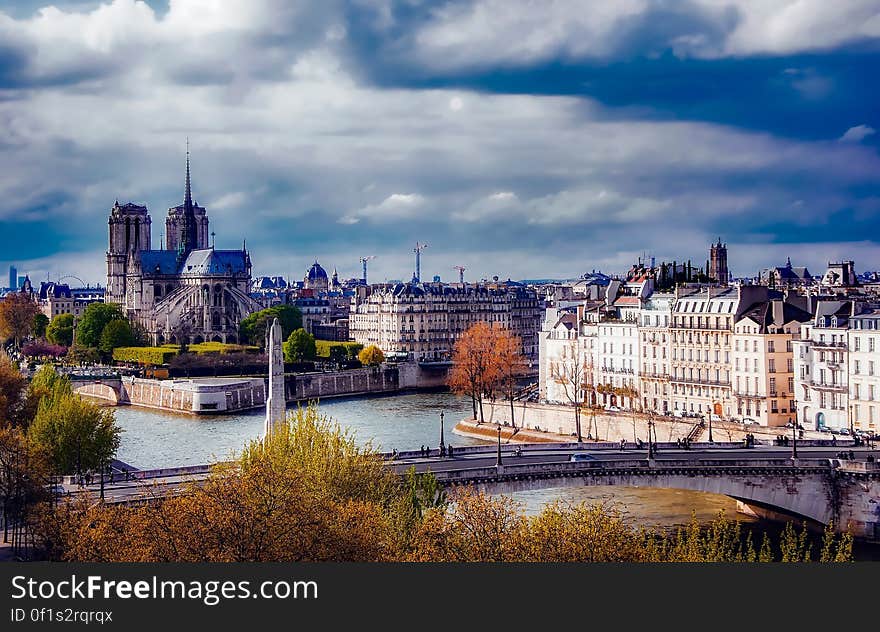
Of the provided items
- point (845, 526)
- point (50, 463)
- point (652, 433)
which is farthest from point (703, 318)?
point (50, 463)

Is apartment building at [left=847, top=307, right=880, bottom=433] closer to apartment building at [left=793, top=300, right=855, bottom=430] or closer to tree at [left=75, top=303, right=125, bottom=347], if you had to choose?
apartment building at [left=793, top=300, right=855, bottom=430]

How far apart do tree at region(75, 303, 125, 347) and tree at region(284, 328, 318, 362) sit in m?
20.1

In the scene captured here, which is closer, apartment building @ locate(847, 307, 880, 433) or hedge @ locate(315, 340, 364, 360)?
apartment building @ locate(847, 307, 880, 433)

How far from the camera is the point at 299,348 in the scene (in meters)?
95.1

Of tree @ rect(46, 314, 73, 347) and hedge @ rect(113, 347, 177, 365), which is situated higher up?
tree @ rect(46, 314, 73, 347)

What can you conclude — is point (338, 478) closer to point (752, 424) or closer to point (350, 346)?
point (752, 424)

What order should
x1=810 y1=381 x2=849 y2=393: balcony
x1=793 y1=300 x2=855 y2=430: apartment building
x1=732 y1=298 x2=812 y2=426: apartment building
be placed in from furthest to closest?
x1=732 y1=298 x2=812 y2=426: apartment building
x1=793 y1=300 x2=855 y2=430: apartment building
x1=810 y1=381 x2=849 y2=393: balcony

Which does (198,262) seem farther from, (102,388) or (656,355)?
(656,355)

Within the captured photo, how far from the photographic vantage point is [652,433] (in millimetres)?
53531

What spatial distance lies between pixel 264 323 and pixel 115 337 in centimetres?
1116

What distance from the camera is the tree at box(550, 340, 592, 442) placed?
61847 millimetres

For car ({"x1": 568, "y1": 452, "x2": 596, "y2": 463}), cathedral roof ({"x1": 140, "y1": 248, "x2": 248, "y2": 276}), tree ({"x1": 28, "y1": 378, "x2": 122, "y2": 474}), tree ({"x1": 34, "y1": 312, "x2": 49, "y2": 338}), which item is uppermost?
cathedral roof ({"x1": 140, "y1": 248, "x2": 248, "y2": 276})

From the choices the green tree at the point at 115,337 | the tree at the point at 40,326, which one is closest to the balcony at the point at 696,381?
the green tree at the point at 115,337

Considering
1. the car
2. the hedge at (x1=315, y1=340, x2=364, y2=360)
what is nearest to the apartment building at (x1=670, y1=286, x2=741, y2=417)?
the car
